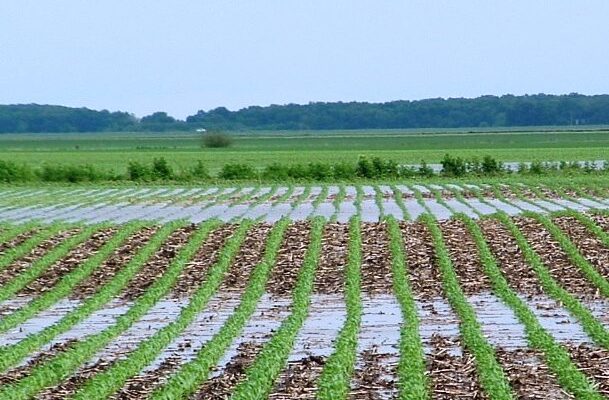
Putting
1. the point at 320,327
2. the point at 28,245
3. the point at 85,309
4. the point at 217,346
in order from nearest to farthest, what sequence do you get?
the point at 217,346 < the point at 320,327 < the point at 85,309 < the point at 28,245

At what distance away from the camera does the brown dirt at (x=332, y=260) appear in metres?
13.0

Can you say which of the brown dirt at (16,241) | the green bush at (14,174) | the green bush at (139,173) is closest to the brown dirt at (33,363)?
the brown dirt at (16,241)

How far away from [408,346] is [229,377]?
1.72 meters

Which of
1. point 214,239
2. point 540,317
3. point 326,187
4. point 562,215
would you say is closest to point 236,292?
point 540,317

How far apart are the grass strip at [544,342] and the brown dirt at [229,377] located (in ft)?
7.71

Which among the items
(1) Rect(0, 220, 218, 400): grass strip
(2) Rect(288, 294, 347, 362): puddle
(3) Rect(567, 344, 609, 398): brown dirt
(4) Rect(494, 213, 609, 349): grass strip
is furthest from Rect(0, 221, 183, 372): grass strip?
(4) Rect(494, 213, 609, 349): grass strip

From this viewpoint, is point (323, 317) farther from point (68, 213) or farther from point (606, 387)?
point (68, 213)

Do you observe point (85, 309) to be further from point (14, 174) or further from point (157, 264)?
point (14, 174)

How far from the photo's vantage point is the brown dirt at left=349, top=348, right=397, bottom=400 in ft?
25.0

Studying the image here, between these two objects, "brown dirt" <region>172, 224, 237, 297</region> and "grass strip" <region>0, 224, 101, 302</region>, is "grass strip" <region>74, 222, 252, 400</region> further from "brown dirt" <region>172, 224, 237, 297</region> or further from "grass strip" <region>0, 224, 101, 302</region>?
"grass strip" <region>0, 224, 101, 302</region>

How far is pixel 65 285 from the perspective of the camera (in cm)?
1325

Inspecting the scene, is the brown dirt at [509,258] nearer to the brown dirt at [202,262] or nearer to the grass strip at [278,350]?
the grass strip at [278,350]

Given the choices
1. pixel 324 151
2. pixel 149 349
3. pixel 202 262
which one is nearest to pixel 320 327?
pixel 149 349

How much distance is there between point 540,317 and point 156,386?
442 cm
